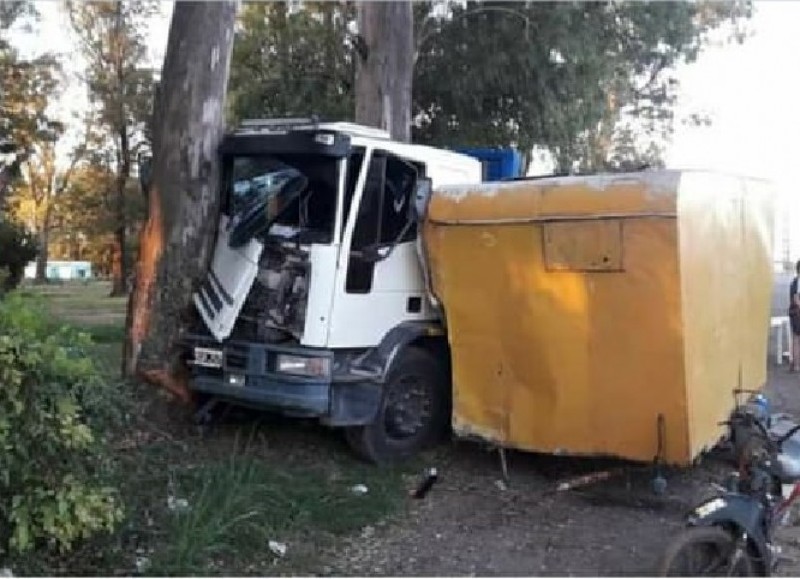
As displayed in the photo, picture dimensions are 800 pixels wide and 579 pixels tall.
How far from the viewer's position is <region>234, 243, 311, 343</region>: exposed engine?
7195 mm

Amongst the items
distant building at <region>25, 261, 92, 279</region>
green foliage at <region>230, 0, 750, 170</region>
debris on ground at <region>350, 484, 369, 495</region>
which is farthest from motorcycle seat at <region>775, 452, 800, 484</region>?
distant building at <region>25, 261, 92, 279</region>

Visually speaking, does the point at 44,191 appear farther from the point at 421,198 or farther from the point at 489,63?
the point at 421,198

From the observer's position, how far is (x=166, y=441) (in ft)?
23.9

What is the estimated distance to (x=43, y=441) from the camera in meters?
4.40

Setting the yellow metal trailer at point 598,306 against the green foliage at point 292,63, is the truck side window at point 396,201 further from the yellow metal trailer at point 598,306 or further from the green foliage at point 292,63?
the green foliage at point 292,63

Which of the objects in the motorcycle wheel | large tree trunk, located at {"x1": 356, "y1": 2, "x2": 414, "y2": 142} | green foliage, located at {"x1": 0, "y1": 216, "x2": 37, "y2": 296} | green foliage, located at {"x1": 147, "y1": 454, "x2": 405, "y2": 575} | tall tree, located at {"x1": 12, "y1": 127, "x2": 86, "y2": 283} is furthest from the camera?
tall tree, located at {"x1": 12, "y1": 127, "x2": 86, "y2": 283}

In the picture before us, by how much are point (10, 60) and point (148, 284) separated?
25199 mm

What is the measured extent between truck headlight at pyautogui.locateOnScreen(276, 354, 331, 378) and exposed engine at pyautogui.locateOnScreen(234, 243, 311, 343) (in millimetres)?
194

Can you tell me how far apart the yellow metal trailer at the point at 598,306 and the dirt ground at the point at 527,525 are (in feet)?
1.39

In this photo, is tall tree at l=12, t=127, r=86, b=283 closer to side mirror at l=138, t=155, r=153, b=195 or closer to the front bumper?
side mirror at l=138, t=155, r=153, b=195

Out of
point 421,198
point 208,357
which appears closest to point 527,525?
point 421,198

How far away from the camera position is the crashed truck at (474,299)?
6270mm

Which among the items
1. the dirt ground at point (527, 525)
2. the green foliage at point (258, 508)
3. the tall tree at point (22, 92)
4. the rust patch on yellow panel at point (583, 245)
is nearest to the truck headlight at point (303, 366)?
the green foliage at point (258, 508)

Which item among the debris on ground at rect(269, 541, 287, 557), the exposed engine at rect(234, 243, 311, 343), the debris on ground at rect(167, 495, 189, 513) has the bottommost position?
the debris on ground at rect(269, 541, 287, 557)
